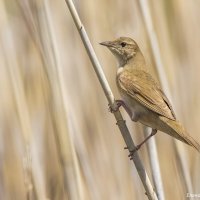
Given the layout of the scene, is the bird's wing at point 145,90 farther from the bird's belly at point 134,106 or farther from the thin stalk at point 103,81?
the thin stalk at point 103,81

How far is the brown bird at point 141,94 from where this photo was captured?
2.27 metres

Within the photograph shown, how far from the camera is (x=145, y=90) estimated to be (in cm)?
252

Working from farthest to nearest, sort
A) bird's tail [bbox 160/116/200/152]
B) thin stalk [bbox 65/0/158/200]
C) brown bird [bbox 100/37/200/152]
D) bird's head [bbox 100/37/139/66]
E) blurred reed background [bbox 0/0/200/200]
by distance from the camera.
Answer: bird's head [bbox 100/37/139/66] → blurred reed background [bbox 0/0/200/200] → brown bird [bbox 100/37/200/152] → bird's tail [bbox 160/116/200/152] → thin stalk [bbox 65/0/158/200]

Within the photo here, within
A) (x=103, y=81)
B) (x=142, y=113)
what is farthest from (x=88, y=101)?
(x=103, y=81)

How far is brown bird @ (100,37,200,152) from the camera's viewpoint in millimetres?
2270

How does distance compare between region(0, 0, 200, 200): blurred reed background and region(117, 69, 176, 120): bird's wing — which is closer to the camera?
region(117, 69, 176, 120): bird's wing

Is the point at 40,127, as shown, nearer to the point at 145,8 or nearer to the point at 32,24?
the point at 32,24

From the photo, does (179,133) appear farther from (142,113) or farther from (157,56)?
(157,56)

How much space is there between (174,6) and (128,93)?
670mm

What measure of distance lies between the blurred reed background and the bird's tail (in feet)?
1.24

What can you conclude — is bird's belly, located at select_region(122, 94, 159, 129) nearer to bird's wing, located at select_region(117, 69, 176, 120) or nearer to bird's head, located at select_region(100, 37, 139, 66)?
bird's wing, located at select_region(117, 69, 176, 120)

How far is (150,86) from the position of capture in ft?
8.35

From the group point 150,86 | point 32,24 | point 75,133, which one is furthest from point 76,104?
point 32,24

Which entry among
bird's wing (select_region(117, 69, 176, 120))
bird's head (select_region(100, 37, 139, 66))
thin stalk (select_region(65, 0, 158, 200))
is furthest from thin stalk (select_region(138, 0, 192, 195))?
thin stalk (select_region(65, 0, 158, 200))
